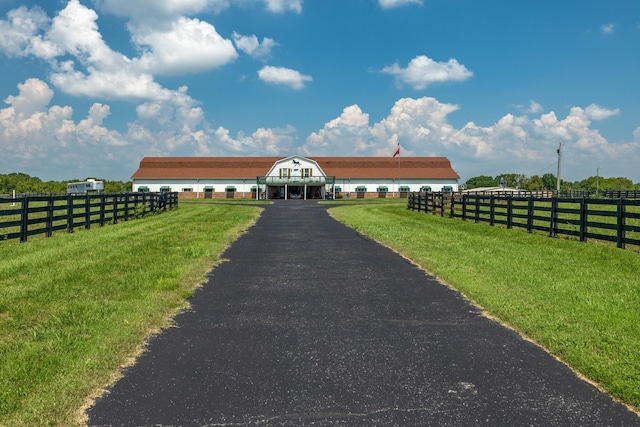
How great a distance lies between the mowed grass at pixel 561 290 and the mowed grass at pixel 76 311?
451 cm

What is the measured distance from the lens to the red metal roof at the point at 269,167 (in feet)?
247

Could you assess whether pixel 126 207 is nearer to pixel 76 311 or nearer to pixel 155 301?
pixel 155 301

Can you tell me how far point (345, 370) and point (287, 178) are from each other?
6799 centimetres

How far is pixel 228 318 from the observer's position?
251 inches

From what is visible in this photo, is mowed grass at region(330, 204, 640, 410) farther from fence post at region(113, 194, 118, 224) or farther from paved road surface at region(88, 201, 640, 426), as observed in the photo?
fence post at region(113, 194, 118, 224)

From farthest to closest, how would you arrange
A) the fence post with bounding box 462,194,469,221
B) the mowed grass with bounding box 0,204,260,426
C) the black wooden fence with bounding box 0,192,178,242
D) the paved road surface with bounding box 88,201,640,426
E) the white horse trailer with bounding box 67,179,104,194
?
the white horse trailer with bounding box 67,179,104,194 < the fence post with bounding box 462,194,469,221 < the black wooden fence with bounding box 0,192,178,242 < the mowed grass with bounding box 0,204,260,426 < the paved road surface with bounding box 88,201,640,426

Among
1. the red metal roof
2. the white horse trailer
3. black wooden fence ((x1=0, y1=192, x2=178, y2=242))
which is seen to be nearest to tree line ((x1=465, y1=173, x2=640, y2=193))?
the red metal roof

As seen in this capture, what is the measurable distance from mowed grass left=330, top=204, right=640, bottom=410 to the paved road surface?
295 mm

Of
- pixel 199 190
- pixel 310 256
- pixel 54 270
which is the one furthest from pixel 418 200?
pixel 199 190

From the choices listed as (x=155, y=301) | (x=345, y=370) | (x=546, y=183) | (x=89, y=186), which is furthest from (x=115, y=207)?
(x=546, y=183)

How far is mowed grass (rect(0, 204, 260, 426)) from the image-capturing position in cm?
396

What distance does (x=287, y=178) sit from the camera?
2835 inches

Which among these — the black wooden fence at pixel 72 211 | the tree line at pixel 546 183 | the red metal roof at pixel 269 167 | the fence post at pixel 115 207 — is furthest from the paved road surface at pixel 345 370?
the tree line at pixel 546 183

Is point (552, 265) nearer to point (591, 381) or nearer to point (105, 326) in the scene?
point (591, 381)
